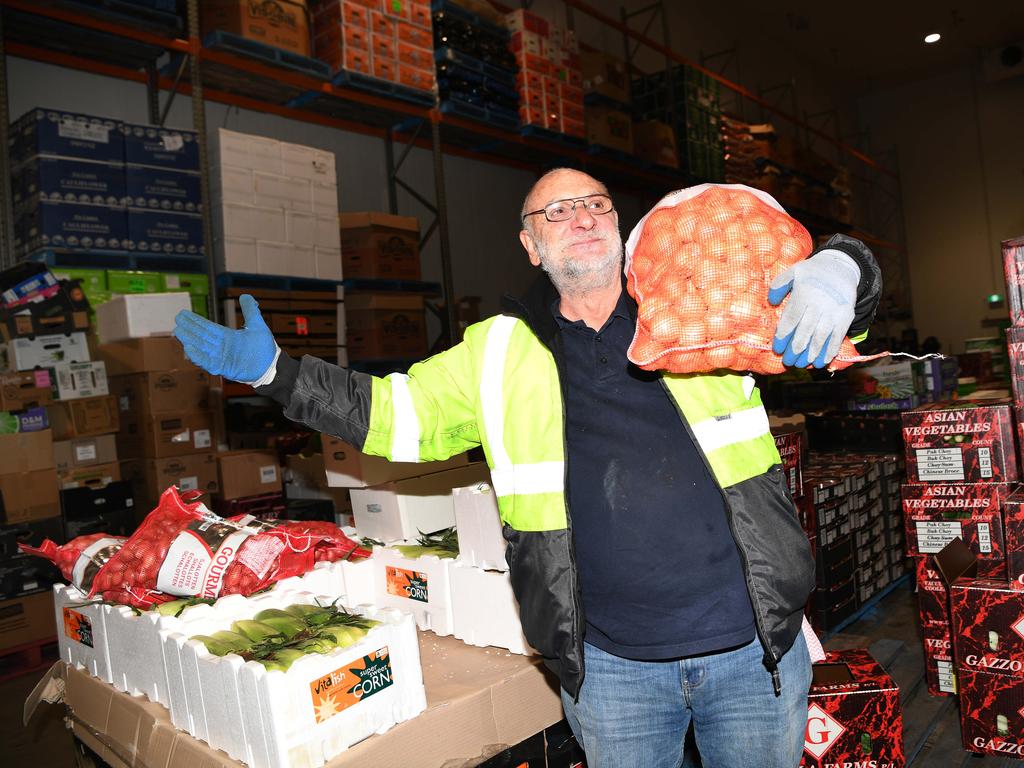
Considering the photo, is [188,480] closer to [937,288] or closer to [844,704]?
[844,704]

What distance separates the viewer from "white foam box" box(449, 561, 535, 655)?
2.21m

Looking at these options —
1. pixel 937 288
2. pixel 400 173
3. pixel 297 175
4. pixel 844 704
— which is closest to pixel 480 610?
pixel 844 704

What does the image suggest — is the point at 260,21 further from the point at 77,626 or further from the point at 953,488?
the point at 953,488

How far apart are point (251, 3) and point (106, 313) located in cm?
228

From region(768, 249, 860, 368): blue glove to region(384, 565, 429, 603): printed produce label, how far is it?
145 centimetres

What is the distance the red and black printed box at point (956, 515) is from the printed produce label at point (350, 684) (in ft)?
9.00

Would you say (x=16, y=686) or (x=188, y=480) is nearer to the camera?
(x=16, y=686)

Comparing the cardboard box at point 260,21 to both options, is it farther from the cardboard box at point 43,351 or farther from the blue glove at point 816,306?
the blue glove at point 816,306

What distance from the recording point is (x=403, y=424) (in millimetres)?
1846

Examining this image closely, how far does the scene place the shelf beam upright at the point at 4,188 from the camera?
14.7 ft

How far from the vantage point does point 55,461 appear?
4.69 metres

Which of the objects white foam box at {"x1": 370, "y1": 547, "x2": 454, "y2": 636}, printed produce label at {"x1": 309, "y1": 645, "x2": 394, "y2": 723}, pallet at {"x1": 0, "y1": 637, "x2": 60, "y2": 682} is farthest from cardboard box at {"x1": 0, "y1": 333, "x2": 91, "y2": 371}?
printed produce label at {"x1": 309, "y1": 645, "x2": 394, "y2": 723}

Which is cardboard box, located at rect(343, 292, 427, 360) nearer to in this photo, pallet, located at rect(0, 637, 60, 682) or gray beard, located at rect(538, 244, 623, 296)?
pallet, located at rect(0, 637, 60, 682)

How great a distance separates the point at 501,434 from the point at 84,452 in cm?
405
